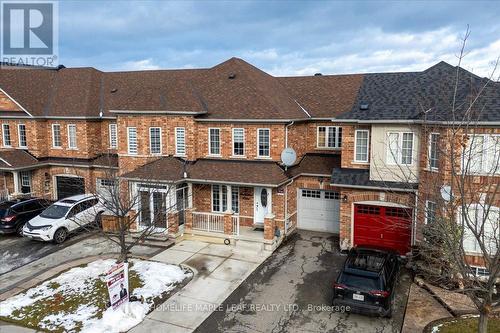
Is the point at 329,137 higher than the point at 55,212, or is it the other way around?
the point at 329,137

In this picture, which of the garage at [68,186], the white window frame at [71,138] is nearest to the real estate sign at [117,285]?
the garage at [68,186]

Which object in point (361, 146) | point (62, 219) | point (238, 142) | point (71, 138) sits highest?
point (71, 138)

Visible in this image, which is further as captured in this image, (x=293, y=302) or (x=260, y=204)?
(x=260, y=204)

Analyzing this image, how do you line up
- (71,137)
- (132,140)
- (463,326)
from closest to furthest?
(463,326) < (132,140) < (71,137)

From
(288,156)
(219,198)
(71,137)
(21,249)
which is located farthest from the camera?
(71,137)

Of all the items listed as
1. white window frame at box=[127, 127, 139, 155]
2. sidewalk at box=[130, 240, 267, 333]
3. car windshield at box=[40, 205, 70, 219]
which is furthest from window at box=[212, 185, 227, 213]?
car windshield at box=[40, 205, 70, 219]

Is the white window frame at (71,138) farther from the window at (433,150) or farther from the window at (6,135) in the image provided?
the window at (433,150)

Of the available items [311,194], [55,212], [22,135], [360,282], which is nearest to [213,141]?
[311,194]

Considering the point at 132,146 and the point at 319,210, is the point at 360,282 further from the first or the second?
the point at 132,146
